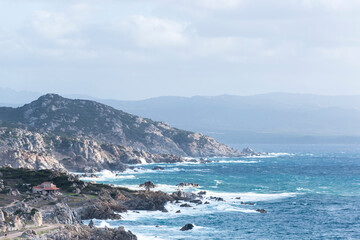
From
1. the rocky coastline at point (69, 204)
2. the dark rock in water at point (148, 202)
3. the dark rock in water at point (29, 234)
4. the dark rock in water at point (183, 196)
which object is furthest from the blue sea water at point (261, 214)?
the dark rock in water at point (29, 234)

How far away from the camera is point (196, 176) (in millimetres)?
175875

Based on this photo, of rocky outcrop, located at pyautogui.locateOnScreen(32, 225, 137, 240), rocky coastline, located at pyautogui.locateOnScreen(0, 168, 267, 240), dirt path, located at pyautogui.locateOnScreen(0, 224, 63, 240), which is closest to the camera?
dirt path, located at pyautogui.locateOnScreen(0, 224, 63, 240)

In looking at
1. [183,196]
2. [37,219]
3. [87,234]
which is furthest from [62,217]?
[183,196]

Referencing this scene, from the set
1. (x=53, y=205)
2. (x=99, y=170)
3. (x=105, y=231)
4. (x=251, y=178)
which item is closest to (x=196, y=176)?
(x=251, y=178)

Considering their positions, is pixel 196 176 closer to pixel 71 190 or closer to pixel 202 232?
pixel 71 190

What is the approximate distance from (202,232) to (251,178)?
88.7 meters

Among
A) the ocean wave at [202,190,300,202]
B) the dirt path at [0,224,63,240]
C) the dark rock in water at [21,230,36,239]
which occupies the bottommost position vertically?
the ocean wave at [202,190,300,202]

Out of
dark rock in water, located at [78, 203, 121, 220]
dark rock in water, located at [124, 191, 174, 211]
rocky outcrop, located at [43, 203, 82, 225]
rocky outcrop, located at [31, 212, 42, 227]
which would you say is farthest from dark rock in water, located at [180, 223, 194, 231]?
rocky outcrop, located at [31, 212, 42, 227]

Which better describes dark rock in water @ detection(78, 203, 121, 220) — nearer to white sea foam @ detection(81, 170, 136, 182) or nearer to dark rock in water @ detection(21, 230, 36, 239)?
dark rock in water @ detection(21, 230, 36, 239)

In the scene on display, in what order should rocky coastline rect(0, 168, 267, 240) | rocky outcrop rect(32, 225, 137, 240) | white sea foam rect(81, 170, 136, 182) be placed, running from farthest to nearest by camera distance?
white sea foam rect(81, 170, 136, 182)
rocky coastline rect(0, 168, 267, 240)
rocky outcrop rect(32, 225, 137, 240)

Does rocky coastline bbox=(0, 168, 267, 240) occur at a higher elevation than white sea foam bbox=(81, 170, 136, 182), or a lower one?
higher

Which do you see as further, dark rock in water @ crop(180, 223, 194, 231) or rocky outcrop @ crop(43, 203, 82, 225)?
dark rock in water @ crop(180, 223, 194, 231)

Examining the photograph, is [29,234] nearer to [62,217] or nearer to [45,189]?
[62,217]

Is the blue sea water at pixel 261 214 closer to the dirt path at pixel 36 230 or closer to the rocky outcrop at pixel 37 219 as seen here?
the dirt path at pixel 36 230
